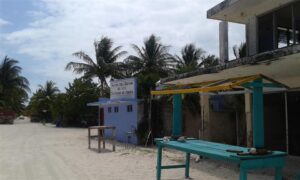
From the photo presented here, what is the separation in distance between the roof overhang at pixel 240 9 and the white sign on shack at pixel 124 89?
800cm

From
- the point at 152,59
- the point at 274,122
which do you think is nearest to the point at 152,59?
the point at 152,59

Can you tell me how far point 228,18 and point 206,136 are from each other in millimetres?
4692

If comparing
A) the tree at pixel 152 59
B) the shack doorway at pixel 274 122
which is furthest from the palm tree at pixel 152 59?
the shack doorway at pixel 274 122

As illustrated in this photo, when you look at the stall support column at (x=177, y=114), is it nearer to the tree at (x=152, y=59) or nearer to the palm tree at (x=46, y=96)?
the tree at (x=152, y=59)

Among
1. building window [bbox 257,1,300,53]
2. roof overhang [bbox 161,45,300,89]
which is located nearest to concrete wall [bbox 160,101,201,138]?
building window [bbox 257,1,300,53]

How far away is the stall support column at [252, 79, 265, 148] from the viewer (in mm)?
7027

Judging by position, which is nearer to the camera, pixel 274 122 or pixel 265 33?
pixel 265 33

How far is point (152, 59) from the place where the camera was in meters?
42.9

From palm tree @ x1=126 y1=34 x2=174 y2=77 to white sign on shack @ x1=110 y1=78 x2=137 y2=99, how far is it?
18.7 metres

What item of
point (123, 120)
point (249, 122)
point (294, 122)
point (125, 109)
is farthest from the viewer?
point (123, 120)

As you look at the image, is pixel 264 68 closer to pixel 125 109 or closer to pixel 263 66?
pixel 263 66

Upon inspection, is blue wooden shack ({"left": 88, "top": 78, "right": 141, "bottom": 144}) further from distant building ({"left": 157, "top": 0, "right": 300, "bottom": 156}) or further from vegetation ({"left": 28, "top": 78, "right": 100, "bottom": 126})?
vegetation ({"left": 28, "top": 78, "right": 100, "bottom": 126})

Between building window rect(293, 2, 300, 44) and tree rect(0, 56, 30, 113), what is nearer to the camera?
building window rect(293, 2, 300, 44)

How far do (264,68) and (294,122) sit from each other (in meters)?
8.42
